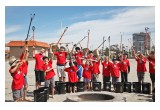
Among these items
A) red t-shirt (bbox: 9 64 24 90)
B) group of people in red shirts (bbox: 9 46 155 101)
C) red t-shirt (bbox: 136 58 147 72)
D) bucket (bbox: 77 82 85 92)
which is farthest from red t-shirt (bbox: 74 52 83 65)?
red t-shirt (bbox: 9 64 24 90)

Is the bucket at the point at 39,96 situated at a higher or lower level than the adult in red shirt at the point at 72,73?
lower

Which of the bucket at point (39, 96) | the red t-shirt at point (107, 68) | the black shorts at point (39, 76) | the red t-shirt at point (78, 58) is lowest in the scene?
the bucket at point (39, 96)

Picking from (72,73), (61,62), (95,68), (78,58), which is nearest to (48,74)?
(72,73)

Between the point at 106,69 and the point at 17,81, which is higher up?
the point at 106,69

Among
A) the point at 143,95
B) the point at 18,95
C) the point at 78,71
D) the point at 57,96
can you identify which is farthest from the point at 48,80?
the point at 143,95

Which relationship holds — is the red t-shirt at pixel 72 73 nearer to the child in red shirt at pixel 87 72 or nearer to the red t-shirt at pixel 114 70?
the child in red shirt at pixel 87 72

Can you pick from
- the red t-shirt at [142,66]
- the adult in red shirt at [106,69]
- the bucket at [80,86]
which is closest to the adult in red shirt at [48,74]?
the bucket at [80,86]

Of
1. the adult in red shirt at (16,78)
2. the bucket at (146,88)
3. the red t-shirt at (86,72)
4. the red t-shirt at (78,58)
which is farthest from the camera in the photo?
the red t-shirt at (78,58)

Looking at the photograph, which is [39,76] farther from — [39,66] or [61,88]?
[61,88]

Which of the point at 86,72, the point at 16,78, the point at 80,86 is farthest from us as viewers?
the point at 86,72

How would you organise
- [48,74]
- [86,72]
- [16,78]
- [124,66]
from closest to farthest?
[16,78] < [48,74] < [86,72] < [124,66]

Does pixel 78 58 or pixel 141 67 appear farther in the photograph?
pixel 78 58

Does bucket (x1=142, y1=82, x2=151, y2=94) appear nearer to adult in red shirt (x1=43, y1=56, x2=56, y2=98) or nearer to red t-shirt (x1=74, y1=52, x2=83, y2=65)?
red t-shirt (x1=74, y1=52, x2=83, y2=65)
